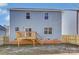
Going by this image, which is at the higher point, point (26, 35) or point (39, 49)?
point (26, 35)

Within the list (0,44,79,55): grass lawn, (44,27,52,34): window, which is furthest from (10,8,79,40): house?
(0,44,79,55): grass lawn

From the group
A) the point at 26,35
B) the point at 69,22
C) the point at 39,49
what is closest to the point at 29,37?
the point at 26,35

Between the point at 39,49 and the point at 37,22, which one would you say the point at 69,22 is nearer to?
the point at 37,22

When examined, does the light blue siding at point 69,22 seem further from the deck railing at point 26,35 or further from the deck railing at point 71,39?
the deck railing at point 26,35

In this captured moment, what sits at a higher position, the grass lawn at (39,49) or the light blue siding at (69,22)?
the light blue siding at (69,22)

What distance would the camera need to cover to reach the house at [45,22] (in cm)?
183

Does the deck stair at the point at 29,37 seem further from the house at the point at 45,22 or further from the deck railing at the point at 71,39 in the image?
the deck railing at the point at 71,39

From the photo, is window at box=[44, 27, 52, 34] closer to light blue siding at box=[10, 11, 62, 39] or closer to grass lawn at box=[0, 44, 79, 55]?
light blue siding at box=[10, 11, 62, 39]

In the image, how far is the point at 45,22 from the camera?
1.86m

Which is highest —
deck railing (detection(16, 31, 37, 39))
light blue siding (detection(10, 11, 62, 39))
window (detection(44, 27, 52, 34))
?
light blue siding (detection(10, 11, 62, 39))

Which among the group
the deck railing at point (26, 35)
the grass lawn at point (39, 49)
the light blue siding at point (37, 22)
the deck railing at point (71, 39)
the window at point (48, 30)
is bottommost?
the grass lawn at point (39, 49)

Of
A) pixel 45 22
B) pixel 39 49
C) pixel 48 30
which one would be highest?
pixel 45 22

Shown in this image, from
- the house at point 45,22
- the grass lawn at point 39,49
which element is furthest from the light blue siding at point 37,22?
the grass lawn at point 39,49

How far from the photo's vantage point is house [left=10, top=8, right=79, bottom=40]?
5.99ft
